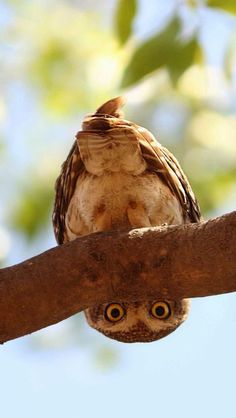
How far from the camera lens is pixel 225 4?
3.76 m

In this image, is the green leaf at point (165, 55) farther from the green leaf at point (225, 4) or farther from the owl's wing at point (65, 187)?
the owl's wing at point (65, 187)

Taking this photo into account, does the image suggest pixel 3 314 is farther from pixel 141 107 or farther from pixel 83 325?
pixel 83 325

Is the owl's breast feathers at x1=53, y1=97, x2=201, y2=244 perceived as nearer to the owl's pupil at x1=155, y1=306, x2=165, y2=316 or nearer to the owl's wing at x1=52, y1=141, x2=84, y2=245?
the owl's wing at x1=52, y1=141, x2=84, y2=245

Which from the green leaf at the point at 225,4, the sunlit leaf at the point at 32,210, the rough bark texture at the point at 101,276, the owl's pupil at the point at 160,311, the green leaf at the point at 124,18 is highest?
the sunlit leaf at the point at 32,210

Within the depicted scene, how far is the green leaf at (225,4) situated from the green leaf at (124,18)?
33cm

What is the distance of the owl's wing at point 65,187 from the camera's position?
490 centimetres

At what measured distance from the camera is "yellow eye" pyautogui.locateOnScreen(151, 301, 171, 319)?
5.01 m

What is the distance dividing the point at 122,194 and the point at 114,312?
0.73 m

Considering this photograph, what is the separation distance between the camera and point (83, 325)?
314 inches

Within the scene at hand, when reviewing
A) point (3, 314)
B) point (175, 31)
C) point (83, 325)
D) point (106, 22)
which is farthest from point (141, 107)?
point (3, 314)

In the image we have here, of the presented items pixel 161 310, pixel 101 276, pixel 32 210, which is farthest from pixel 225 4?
pixel 32 210

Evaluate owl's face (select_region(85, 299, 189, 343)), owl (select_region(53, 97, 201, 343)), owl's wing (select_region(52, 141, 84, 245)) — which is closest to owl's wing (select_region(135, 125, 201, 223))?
owl (select_region(53, 97, 201, 343))

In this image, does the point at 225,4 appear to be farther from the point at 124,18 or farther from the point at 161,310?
the point at 161,310

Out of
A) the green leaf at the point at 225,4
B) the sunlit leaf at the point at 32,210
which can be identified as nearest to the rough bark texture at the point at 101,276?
the green leaf at the point at 225,4
